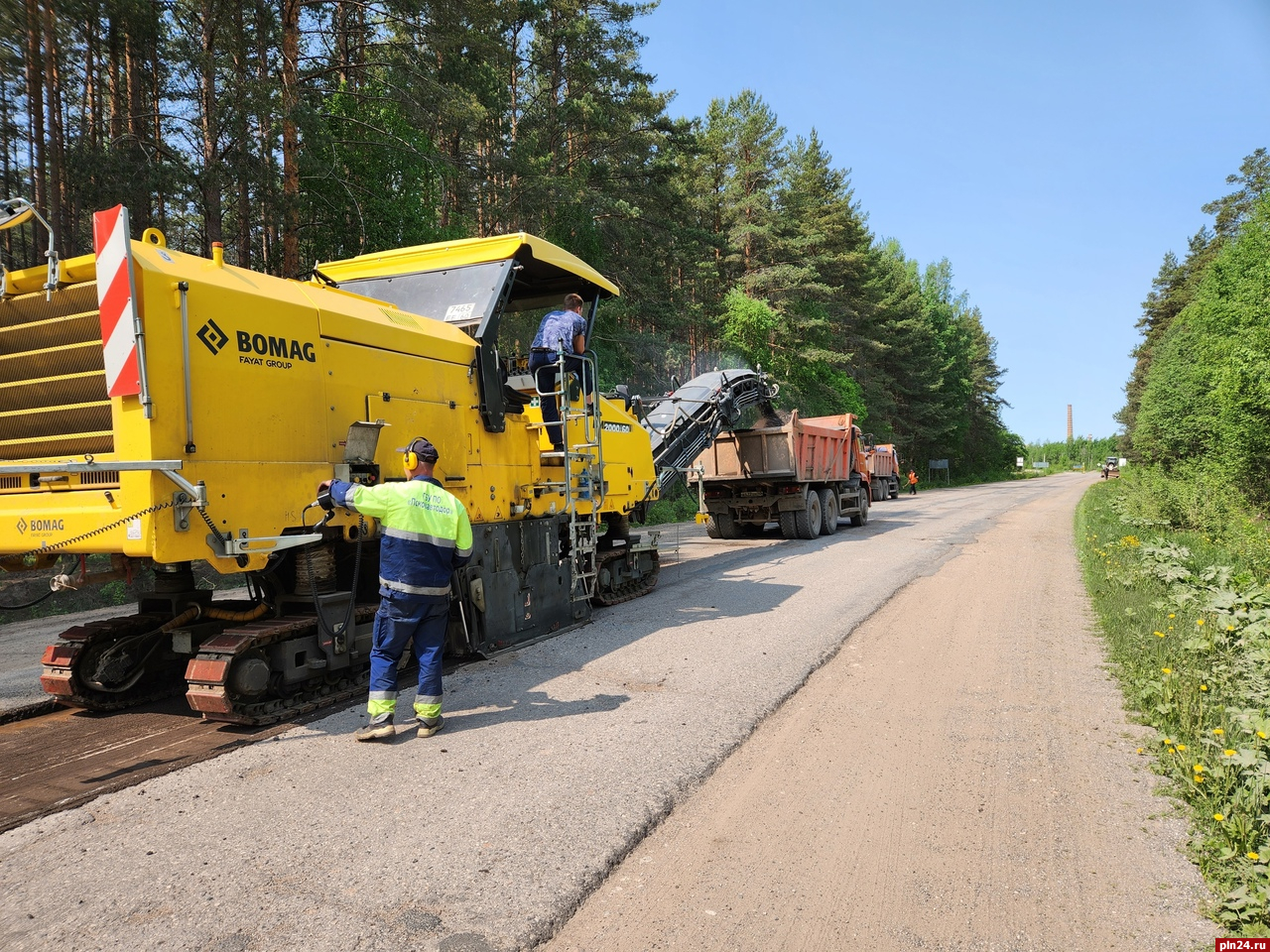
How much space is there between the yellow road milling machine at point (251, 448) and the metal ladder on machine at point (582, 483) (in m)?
0.19

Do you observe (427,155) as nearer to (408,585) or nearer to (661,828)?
(408,585)

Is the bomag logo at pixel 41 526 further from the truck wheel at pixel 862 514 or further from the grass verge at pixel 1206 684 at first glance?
the truck wheel at pixel 862 514

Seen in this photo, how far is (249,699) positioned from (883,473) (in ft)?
94.1

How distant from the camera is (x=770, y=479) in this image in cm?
1416

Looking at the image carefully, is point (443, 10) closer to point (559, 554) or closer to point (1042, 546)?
point (559, 554)

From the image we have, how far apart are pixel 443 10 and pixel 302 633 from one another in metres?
12.7

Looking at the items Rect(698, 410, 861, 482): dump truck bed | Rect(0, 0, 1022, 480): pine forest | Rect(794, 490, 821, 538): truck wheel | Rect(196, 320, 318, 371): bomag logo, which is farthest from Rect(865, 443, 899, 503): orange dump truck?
Rect(196, 320, 318, 371): bomag logo

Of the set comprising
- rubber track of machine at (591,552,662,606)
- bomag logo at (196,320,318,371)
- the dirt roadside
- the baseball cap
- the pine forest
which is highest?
the pine forest

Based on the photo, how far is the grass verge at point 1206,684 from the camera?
115 inches

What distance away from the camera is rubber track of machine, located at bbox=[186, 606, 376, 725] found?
13.8 ft

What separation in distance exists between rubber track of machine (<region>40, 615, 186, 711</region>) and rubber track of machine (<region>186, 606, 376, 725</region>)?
0.70 metres

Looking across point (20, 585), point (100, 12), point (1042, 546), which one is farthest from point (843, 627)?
point (100, 12)

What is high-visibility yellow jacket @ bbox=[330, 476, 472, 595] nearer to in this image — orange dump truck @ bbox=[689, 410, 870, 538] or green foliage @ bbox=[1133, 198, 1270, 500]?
orange dump truck @ bbox=[689, 410, 870, 538]

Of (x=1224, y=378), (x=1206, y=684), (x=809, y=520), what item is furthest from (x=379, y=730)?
(x=1224, y=378)
